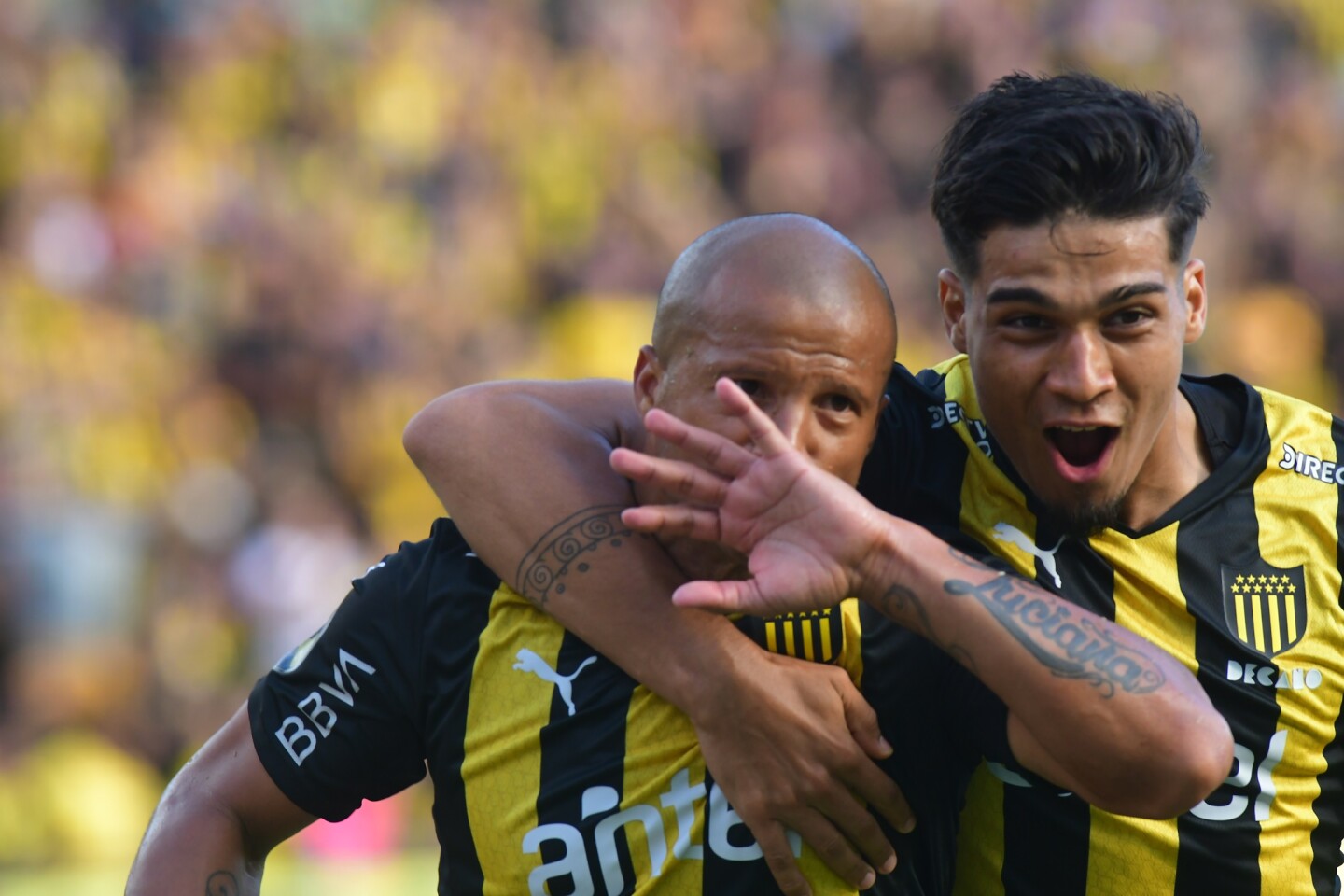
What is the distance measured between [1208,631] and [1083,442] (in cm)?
37

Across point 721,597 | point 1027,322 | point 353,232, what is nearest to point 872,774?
point 721,597

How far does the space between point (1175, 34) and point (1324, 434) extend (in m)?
6.89

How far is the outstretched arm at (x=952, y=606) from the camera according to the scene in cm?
208

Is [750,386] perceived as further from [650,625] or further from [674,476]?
[650,625]

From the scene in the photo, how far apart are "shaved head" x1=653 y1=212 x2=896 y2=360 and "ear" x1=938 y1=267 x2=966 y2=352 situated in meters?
0.35

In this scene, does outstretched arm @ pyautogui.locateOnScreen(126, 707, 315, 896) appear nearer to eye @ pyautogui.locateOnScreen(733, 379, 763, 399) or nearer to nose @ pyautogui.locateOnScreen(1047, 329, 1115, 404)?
eye @ pyautogui.locateOnScreen(733, 379, 763, 399)

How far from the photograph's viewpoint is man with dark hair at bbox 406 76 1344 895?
2.56m

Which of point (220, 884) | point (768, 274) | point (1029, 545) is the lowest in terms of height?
point (220, 884)

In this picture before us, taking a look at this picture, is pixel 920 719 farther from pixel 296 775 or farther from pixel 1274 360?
pixel 1274 360

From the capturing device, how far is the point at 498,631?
8.49ft

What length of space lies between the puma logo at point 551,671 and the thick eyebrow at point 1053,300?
0.86m

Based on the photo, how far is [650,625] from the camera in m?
2.40

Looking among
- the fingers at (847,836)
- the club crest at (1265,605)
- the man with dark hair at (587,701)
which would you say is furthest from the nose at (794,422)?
the club crest at (1265,605)

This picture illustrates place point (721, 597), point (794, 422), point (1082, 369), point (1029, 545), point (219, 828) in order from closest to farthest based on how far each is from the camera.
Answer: point (721, 597), point (794, 422), point (1082, 369), point (219, 828), point (1029, 545)
